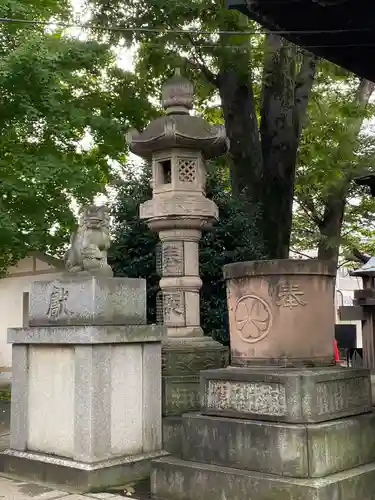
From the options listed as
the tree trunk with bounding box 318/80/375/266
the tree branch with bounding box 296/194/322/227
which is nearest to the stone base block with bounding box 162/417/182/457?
the tree trunk with bounding box 318/80/375/266

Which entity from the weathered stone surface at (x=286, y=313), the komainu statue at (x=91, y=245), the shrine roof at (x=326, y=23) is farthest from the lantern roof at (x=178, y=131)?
the weathered stone surface at (x=286, y=313)

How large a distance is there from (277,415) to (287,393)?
8.5 inches

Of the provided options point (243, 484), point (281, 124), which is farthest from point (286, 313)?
point (281, 124)

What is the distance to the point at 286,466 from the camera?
17.2 ft

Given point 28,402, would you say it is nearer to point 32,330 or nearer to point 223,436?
point 32,330

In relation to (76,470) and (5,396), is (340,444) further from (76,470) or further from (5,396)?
(5,396)

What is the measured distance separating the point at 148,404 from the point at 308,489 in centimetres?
248

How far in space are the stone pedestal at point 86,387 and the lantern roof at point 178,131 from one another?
253cm

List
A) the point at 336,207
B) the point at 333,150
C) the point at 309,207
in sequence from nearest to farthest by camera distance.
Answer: the point at 333,150 → the point at 336,207 → the point at 309,207

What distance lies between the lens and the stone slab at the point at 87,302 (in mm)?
6598

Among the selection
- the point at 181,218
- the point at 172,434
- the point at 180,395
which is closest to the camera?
the point at 172,434

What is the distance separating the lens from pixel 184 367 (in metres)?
8.26

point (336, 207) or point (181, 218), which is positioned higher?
point (336, 207)

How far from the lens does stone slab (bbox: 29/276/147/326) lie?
660cm
